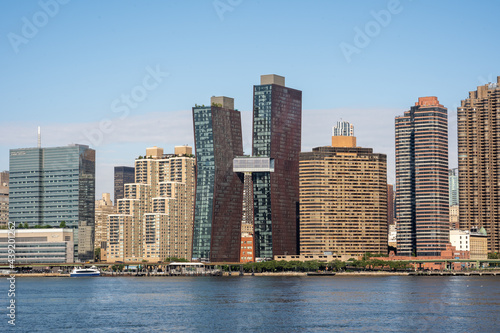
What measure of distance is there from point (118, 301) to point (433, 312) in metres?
67.6

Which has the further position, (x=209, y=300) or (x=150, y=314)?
(x=209, y=300)

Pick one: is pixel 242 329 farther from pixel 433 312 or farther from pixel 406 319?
pixel 433 312

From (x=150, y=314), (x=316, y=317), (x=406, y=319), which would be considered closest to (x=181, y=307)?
(x=150, y=314)

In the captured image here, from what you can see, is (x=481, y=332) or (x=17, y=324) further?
(x=17, y=324)

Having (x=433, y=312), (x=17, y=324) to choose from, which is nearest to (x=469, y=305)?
(x=433, y=312)

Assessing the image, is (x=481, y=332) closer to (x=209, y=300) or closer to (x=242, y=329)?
(x=242, y=329)

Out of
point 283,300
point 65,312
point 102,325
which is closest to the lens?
point 102,325

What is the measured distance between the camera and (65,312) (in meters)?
162

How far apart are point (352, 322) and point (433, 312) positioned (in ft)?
71.6

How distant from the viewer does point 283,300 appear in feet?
610

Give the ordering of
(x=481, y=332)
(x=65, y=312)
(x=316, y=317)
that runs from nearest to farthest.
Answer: (x=481, y=332) → (x=316, y=317) → (x=65, y=312)

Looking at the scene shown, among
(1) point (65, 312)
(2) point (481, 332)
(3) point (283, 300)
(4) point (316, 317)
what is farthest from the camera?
(3) point (283, 300)

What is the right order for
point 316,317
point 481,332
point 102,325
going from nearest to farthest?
point 481,332 < point 102,325 < point 316,317

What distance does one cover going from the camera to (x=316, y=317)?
14925 centimetres
